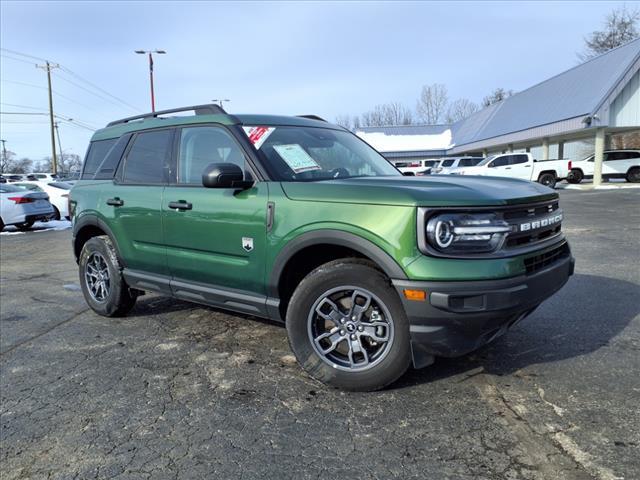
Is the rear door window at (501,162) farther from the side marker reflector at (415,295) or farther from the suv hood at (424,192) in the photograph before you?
the side marker reflector at (415,295)

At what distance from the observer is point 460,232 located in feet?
9.08

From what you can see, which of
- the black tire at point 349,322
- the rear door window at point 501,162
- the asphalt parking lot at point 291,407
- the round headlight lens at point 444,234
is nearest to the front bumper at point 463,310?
the black tire at point 349,322

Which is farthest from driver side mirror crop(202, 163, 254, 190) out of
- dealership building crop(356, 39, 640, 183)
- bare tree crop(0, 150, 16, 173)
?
bare tree crop(0, 150, 16, 173)

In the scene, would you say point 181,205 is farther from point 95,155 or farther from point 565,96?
point 565,96

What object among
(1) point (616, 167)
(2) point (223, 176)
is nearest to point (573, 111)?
(1) point (616, 167)

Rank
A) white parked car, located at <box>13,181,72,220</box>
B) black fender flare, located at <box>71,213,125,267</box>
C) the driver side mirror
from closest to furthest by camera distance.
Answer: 1. the driver side mirror
2. black fender flare, located at <box>71,213,125,267</box>
3. white parked car, located at <box>13,181,72,220</box>

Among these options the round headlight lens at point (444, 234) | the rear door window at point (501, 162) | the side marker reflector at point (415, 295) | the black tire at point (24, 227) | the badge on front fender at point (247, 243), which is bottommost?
the black tire at point (24, 227)

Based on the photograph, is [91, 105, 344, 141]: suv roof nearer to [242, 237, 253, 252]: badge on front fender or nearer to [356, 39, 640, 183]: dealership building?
[242, 237, 253, 252]: badge on front fender

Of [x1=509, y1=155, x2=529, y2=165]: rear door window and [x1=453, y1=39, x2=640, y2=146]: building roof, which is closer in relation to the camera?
[x1=453, y1=39, x2=640, y2=146]: building roof

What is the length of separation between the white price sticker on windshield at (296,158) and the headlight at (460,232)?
127 cm

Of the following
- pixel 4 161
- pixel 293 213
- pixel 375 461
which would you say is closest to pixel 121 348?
pixel 293 213

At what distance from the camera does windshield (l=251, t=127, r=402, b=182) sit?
367cm

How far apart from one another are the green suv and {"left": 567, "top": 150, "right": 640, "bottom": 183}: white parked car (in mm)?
28956

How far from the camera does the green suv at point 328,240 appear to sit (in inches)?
110
